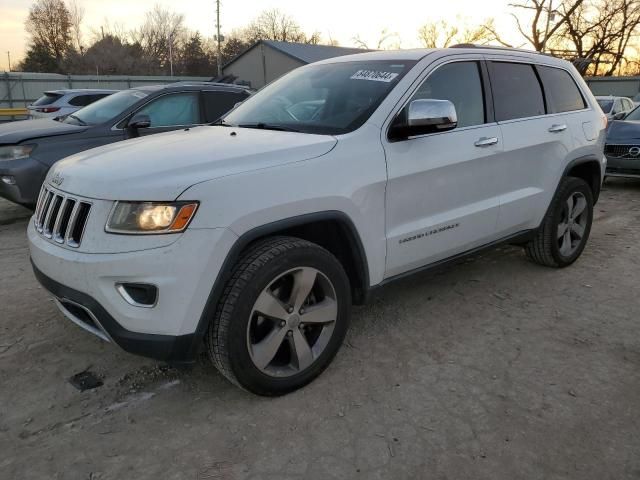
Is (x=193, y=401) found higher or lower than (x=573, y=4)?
lower

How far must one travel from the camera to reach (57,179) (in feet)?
9.11

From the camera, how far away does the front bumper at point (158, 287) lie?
229cm

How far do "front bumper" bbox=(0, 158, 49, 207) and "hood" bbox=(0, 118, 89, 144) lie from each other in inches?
10.9

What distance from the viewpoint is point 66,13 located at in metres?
66.3

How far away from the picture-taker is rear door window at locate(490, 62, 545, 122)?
381cm

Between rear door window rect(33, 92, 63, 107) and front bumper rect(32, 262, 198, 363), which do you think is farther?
rear door window rect(33, 92, 63, 107)

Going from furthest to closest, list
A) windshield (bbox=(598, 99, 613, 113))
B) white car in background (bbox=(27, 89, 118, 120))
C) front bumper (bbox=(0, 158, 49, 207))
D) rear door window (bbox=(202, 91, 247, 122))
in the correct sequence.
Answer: windshield (bbox=(598, 99, 613, 113))
white car in background (bbox=(27, 89, 118, 120))
rear door window (bbox=(202, 91, 247, 122))
front bumper (bbox=(0, 158, 49, 207))

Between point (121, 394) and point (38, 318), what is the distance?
1.29m

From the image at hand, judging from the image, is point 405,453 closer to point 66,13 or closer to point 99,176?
point 99,176

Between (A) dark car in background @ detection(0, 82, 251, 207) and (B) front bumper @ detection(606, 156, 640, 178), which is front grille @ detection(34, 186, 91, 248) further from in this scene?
(B) front bumper @ detection(606, 156, 640, 178)

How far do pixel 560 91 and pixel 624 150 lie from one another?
489cm

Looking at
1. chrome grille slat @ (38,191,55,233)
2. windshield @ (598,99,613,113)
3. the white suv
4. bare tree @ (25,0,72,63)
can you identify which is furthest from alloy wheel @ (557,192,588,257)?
bare tree @ (25,0,72,63)

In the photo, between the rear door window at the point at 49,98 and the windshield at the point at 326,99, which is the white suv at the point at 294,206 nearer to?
the windshield at the point at 326,99

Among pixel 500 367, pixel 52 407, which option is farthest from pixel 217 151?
pixel 500 367
